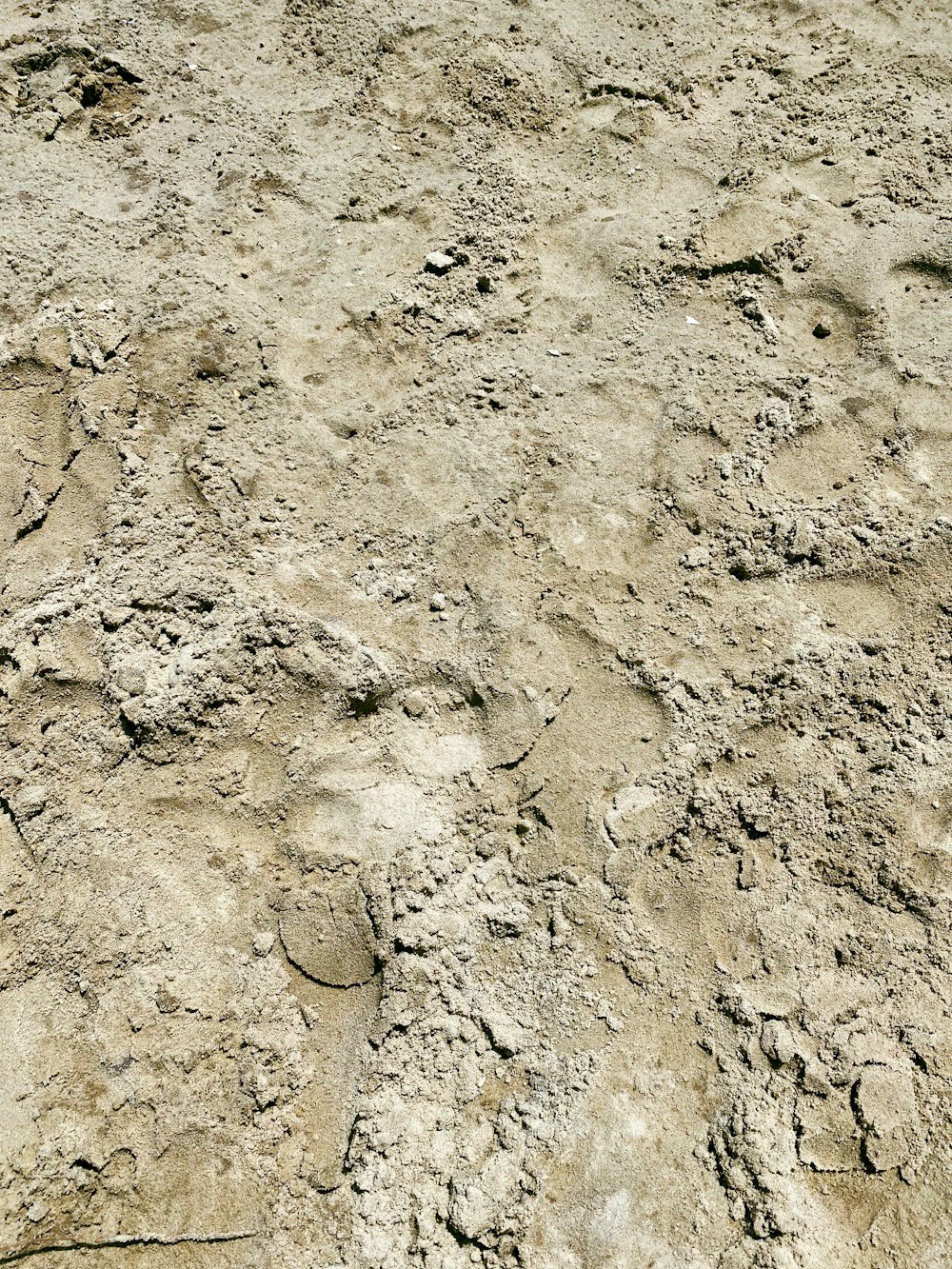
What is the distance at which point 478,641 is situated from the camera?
221 centimetres

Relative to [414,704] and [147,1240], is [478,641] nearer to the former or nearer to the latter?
[414,704]

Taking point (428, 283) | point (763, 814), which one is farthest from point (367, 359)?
point (763, 814)

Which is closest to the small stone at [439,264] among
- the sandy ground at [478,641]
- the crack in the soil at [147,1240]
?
the sandy ground at [478,641]

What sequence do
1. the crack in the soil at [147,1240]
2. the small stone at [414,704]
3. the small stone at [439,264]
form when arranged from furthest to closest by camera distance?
the small stone at [439,264], the small stone at [414,704], the crack in the soil at [147,1240]

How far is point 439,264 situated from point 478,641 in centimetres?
124

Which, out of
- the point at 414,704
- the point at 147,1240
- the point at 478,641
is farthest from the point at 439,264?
the point at 147,1240

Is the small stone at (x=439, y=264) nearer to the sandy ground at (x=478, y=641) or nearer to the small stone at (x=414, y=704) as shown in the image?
the sandy ground at (x=478, y=641)

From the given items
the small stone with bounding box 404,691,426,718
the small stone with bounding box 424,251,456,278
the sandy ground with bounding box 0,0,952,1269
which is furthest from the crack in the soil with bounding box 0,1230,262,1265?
the small stone with bounding box 424,251,456,278

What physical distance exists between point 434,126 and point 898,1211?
125 inches

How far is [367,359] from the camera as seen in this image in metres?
2.62

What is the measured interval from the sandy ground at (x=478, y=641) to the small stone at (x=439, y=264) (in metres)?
0.06

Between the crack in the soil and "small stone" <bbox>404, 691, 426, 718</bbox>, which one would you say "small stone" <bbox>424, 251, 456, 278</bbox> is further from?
the crack in the soil

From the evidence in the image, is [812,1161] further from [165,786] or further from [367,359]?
[367,359]

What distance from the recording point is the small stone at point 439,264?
274cm
